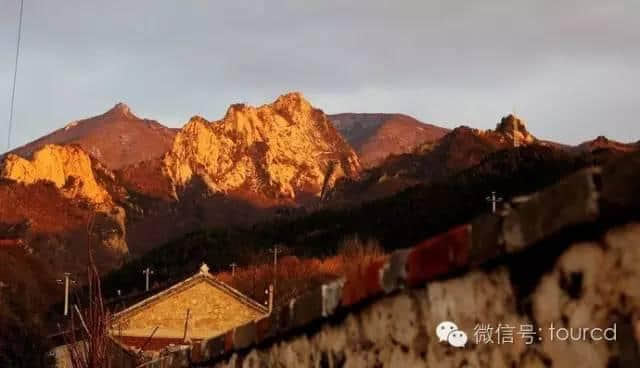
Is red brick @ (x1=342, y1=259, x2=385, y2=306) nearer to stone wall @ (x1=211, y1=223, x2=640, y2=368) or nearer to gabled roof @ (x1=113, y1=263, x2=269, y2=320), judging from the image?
stone wall @ (x1=211, y1=223, x2=640, y2=368)

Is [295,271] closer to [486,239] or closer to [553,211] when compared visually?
[486,239]

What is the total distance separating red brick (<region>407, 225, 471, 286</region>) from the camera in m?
2.87

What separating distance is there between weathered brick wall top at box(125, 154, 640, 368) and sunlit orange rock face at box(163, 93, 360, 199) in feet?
344

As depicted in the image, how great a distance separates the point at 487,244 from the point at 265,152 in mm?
124164

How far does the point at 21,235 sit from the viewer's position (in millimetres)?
72750

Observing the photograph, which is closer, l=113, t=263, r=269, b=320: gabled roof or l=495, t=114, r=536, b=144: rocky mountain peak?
l=113, t=263, r=269, b=320: gabled roof

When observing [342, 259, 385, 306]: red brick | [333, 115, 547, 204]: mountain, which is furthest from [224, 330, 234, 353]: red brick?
[333, 115, 547, 204]: mountain

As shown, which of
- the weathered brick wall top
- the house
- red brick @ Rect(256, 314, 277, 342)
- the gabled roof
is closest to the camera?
the weathered brick wall top

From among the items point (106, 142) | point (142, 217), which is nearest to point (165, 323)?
point (142, 217)

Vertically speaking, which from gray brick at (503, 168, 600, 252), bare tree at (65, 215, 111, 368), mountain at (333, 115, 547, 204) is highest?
mountain at (333, 115, 547, 204)

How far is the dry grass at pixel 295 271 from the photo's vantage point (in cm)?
5241

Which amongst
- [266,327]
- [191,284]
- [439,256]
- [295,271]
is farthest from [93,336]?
[295,271]

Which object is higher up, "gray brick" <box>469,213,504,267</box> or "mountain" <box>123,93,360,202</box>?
"mountain" <box>123,93,360,202</box>

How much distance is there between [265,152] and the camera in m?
127
